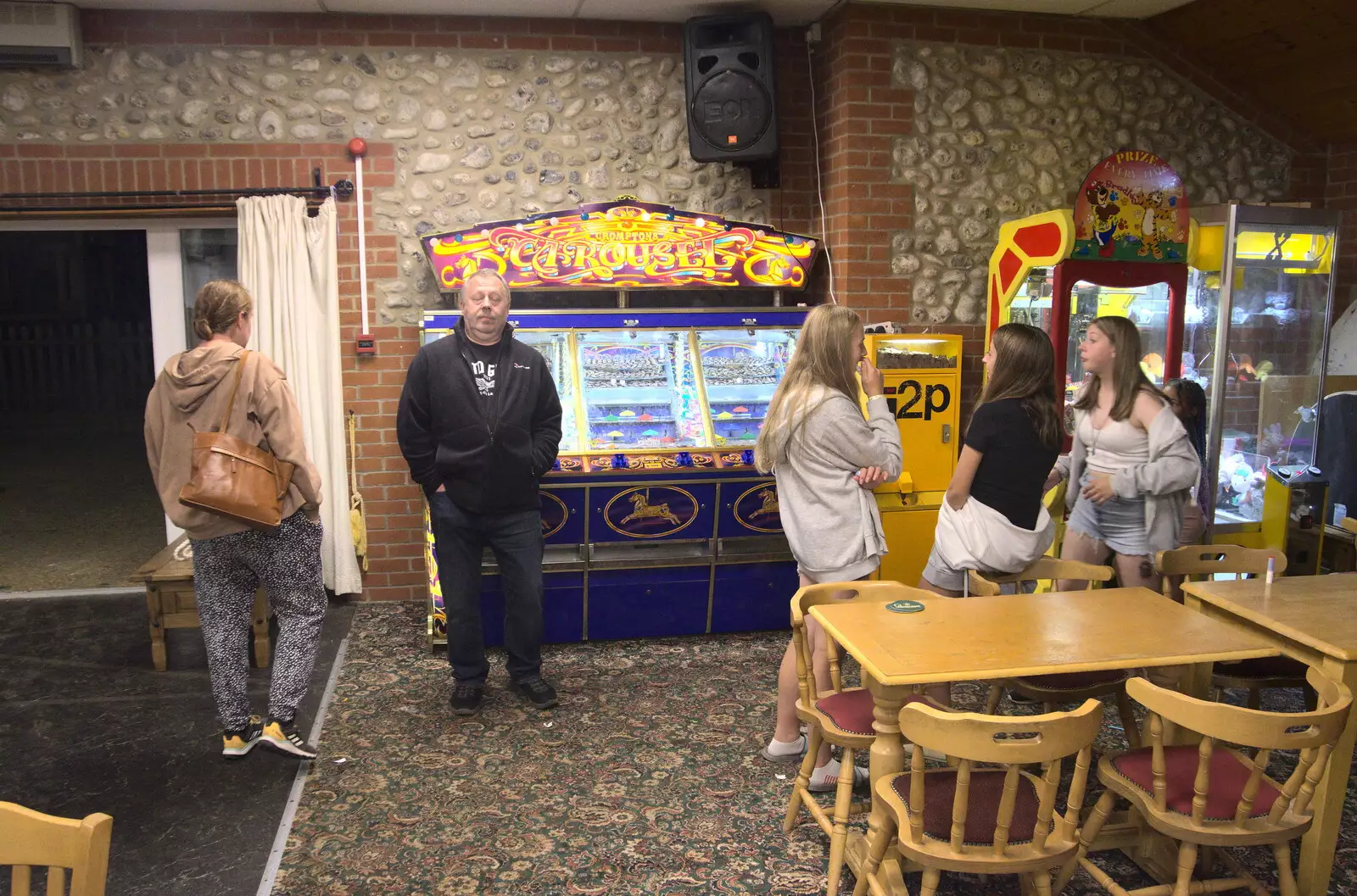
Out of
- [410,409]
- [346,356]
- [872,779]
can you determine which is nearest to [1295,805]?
[872,779]

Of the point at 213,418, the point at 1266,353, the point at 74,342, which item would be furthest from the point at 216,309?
the point at 74,342

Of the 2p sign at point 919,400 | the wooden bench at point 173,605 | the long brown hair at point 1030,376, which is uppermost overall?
the long brown hair at point 1030,376

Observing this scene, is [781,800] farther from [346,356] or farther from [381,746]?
[346,356]

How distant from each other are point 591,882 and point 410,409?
1866mm

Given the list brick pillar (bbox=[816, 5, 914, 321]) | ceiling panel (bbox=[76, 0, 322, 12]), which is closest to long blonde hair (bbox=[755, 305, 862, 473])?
brick pillar (bbox=[816, 5, 914, 321])

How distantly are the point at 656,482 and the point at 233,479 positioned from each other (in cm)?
190

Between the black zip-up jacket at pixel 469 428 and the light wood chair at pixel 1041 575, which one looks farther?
the black zip-up jacket at pixel 469 428

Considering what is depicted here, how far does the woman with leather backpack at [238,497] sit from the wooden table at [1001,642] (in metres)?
1.78

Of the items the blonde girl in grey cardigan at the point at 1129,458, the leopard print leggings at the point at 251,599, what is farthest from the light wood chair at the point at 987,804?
the leopard print leggings at the point at 251,599

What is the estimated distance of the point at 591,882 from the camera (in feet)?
9.27

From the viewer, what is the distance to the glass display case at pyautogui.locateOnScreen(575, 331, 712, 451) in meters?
4.69

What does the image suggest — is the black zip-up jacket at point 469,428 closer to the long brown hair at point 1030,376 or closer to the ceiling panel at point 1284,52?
the long brown hair at point 1030,376

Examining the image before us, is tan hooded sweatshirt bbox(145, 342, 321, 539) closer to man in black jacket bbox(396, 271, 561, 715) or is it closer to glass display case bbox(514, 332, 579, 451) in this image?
man in black jacket bbox(396, 271, 561, 715)

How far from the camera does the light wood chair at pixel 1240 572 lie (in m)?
3.29
